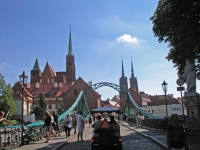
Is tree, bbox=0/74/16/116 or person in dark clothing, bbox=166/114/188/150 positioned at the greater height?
tree, bbox=0/74/16/116

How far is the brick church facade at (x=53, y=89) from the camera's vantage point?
240ft

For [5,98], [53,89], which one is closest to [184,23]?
[5,98]

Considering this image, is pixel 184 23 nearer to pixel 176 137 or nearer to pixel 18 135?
pixel 176 137

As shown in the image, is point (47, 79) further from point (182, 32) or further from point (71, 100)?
point (182, 32)

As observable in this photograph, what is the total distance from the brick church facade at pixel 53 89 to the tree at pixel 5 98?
18.1 feet

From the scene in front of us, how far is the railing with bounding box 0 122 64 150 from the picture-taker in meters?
10.4

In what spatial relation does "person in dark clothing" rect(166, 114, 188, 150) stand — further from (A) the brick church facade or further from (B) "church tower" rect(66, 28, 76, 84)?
(B) "church tower" rect(66, 28, 76, 84)

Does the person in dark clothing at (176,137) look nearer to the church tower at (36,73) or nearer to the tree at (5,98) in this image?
the tree at (5,98)

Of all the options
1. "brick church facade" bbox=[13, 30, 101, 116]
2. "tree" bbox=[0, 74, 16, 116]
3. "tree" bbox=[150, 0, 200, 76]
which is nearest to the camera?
"tree" bbox=[150, 0, 200, 76]

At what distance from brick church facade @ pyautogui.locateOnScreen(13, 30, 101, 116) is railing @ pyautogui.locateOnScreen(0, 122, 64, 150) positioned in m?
48.5

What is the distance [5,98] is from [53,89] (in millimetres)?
37283

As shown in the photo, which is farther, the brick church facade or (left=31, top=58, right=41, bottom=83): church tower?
(left=31, top=58, right=41, bottom=83): church tower

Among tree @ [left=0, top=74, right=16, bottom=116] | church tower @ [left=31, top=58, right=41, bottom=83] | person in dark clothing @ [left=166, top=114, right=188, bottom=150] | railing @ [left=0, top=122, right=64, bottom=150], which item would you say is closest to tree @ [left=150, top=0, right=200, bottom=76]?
person in dark clothing @ [left=166, top=114, right=188, bottom=150]

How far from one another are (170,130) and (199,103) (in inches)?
354
